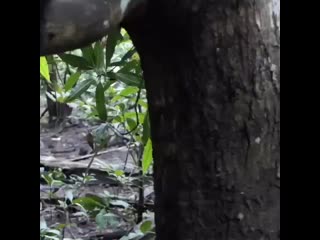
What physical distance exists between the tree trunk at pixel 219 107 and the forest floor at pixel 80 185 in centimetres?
77

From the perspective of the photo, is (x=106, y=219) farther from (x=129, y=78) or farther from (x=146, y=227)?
(x=129, y=78)

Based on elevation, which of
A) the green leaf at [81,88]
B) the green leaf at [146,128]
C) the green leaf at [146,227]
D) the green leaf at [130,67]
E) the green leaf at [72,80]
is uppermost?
the green leaf at [130,67]

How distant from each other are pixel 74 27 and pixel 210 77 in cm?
22

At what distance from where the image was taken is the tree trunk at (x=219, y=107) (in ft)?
2.62

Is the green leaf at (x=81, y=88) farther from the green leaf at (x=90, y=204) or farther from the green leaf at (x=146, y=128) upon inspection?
the green leaf at (x=90, y=204)

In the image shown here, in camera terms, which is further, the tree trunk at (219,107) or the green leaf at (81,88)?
the green leaf at (81,88)

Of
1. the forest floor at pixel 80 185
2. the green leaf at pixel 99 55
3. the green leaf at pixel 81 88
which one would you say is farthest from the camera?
the forest floor at pixel 80 185

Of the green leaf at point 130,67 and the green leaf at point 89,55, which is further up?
the green leaf at point 89,55

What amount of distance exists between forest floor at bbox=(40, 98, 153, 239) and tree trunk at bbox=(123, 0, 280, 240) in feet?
2.53

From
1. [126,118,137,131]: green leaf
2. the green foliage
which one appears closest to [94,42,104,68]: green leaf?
the green foliage

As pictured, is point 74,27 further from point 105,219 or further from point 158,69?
point 105,219

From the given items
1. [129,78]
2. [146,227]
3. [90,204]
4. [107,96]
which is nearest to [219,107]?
[129,78]

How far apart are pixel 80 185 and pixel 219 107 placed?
969mm

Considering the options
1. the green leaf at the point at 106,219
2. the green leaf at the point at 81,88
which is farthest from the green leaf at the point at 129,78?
the green leaf at the point at 106,219
